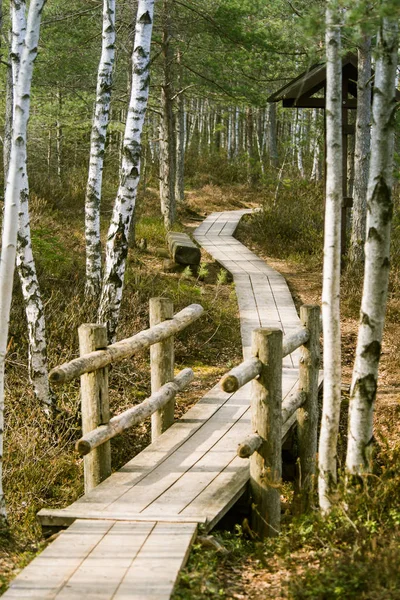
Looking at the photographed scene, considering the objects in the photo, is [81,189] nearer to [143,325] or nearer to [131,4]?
[131,4]

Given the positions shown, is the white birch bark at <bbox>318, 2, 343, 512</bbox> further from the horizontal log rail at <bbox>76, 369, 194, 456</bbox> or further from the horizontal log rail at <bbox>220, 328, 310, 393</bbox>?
the horizontal log rail at <bbox>76, 369, 194, 456</bbox>

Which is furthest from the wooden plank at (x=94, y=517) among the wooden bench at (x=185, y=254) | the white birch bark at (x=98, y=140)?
the wooden bench at (x=185, y=254)

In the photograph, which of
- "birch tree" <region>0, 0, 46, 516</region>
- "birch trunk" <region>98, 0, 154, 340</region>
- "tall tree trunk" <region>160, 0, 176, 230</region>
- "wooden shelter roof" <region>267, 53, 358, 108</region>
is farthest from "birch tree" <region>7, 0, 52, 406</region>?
"tall tree trunk" <region>160, 0, 176, 230</region>

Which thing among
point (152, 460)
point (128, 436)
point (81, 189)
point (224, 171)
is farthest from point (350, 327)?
point (224, 171)

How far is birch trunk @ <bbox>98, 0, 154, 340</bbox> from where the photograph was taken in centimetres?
920

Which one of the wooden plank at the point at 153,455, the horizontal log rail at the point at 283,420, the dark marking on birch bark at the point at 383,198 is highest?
the dark marking on birch bark at the point at 383,198

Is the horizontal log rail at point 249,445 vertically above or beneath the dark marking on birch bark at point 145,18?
beneath

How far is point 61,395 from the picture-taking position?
8461mm

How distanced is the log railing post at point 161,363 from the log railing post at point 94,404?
1256mm

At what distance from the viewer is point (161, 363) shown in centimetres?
740

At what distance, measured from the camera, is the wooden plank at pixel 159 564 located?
4.03 metres

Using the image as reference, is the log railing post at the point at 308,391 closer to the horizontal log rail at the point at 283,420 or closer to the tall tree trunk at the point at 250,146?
the horizontal log rail at the point at 283,420

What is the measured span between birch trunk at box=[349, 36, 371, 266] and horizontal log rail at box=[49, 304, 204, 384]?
698cm

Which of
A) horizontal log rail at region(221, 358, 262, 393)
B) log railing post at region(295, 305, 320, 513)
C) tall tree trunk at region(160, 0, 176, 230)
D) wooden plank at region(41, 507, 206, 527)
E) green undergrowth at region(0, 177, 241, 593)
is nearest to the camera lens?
wooden plank at region(41, 507, 206, 527)
